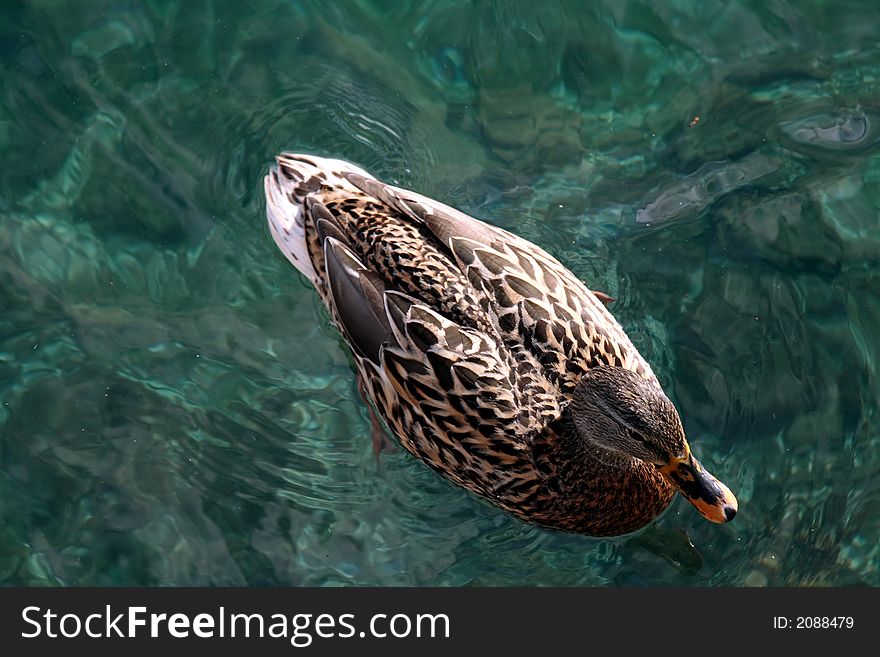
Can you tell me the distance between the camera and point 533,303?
5.00 metres

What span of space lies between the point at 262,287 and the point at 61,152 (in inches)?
53.7

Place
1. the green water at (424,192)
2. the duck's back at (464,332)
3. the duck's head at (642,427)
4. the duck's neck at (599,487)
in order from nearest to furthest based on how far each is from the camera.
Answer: the duck's head at (642,427) → the duck's back at (464,332) → the duck's neck at (599,487) → the green water at (424,192)

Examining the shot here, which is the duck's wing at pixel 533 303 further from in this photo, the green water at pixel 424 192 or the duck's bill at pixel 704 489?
the green water at pixel 424 192

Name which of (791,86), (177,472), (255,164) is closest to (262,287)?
(255,164)

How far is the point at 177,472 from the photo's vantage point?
5934mm

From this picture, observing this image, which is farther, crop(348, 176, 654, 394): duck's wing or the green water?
the green water

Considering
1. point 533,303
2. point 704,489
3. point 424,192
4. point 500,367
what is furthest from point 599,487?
point 424,192

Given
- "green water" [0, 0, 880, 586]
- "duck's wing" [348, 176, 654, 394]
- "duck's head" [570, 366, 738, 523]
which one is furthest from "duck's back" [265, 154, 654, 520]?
"green water" [0, 0, 880, 586]

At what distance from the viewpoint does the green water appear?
5750mm

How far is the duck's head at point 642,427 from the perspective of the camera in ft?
15.9

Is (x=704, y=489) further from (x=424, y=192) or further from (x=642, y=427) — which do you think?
(x=424, y=192)

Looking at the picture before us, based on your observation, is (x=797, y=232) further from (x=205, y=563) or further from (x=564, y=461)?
(x=205, y=563)

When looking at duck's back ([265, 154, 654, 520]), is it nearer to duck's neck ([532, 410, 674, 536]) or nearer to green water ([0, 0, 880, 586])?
duck's neck ([532, 410, 674, 536])

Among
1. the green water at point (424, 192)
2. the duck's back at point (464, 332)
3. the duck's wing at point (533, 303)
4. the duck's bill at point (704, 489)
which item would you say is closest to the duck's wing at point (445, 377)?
the duck's back at point (464, 332)
